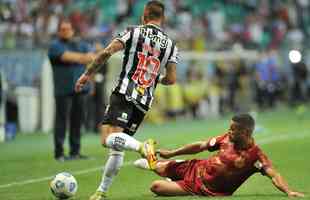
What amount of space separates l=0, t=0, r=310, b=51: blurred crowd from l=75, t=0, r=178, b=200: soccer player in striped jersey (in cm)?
1500

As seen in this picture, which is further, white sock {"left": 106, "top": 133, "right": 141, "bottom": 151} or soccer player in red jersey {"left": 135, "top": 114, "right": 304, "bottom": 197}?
soccer player in red jersey {"left": 135, "top": 114, "right": 304, "bottom": 197}

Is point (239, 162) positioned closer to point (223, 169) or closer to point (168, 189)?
point (223, 169)

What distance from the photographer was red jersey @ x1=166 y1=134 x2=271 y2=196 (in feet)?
33.9

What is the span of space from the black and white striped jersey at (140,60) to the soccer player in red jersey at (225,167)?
0.74 metres

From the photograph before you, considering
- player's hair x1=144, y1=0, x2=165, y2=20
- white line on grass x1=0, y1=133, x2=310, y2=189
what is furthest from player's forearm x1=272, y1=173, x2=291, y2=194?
white line on grass x1=0, y1=133, x2=310, y2=189

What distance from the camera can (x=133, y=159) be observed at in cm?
1575

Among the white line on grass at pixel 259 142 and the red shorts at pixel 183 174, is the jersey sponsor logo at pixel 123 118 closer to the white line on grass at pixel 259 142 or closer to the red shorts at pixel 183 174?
the red shorts at pixel 183 174

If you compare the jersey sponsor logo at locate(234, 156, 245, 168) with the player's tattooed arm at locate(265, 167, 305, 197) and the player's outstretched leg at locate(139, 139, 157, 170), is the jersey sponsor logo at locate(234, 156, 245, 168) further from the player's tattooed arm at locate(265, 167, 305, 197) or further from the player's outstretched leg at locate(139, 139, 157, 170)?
the player's outstretched leg at locate(139, 139, 157, 170)

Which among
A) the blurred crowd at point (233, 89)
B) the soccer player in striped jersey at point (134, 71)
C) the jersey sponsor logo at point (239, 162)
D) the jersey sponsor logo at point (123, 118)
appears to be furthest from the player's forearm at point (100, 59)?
the blurred crowd at point (233, 89)

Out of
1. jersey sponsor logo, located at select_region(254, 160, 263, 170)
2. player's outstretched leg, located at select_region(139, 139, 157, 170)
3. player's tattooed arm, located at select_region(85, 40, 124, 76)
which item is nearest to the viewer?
player's outstretched leg, located at select_region(139, 139, 157, 170)

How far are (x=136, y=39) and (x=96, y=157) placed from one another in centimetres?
634

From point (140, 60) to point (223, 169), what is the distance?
1.51 metres

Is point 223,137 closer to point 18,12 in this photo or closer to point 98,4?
point 18,12

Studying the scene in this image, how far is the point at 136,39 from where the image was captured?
10070mm
